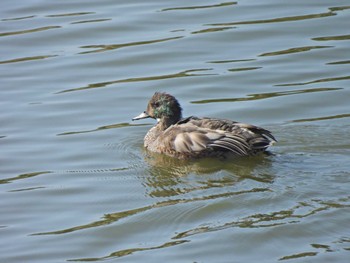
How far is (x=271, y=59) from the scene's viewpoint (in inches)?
590

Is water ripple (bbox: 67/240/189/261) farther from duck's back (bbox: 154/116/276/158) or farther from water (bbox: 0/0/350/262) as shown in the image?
duck's back (bbox: 154/116/276/158)

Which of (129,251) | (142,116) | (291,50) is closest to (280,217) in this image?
(129,251)

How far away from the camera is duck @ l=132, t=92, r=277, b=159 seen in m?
11.5

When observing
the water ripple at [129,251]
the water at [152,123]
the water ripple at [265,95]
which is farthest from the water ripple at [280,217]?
the water ripple at [265,95]

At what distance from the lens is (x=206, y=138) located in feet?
38.5

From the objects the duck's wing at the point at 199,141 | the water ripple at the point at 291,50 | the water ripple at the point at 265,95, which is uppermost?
the water ripple at the point at 291,50

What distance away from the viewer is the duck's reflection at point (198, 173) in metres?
10.8

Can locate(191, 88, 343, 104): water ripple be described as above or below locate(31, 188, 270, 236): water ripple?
above

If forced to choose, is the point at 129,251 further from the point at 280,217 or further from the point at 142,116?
the point at 142,116

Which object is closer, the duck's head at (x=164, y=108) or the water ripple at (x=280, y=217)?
the water ripple at (x=280, y=217)

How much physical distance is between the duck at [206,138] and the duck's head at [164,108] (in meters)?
0.01

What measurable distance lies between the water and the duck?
0.15 meters

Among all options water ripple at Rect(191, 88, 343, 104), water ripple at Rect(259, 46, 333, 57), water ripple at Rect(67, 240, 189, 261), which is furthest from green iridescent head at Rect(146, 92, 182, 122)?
water ripple at Rect(67, 240, 189, 261)

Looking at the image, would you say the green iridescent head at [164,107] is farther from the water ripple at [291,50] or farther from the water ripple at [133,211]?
the water ripple at [291,50]
